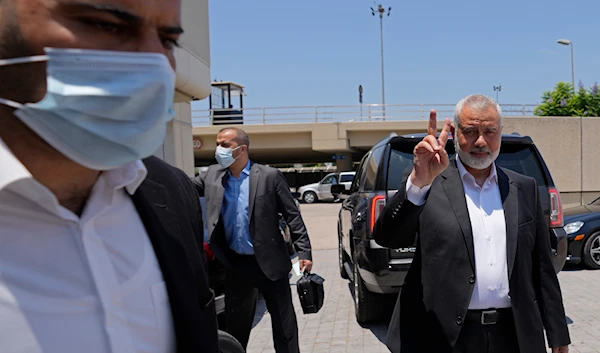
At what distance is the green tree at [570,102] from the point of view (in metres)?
21.6

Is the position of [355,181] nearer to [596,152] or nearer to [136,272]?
[136,272]

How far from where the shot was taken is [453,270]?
2.58 metres

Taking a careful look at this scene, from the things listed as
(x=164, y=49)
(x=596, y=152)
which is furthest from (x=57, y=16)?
(x=596, y=152)

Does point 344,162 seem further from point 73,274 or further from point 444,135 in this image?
point 73,274

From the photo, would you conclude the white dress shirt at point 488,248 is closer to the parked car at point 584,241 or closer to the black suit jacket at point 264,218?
the black suit jacket at point 264,218

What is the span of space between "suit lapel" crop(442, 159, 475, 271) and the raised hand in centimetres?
23

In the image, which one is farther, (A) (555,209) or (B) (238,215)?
(A) (555,209)

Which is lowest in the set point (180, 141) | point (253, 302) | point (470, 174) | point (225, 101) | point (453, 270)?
point (253, 302)

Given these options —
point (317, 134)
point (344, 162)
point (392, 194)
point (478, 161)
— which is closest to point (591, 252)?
point (392, 194)

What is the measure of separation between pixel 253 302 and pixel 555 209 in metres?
3.23

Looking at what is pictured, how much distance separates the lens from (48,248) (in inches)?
43.1

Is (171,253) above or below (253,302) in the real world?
above

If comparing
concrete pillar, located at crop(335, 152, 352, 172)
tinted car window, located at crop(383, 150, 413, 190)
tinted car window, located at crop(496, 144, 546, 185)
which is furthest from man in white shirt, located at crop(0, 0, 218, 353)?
concrete pillar, located at crop(335, 152, 352, 172)

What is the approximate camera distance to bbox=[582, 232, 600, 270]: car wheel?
26.4 ft
